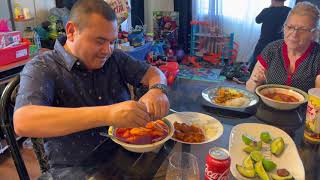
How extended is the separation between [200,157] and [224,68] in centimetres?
336

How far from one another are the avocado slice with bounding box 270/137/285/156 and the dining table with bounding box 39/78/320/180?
73 millimetres

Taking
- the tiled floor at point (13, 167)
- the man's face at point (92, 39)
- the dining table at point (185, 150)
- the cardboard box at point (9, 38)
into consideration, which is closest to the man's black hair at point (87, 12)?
the man's face at point (92, 39)

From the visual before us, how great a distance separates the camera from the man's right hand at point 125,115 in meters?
0.90

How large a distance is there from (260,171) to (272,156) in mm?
159

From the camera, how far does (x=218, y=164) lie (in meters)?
0.70

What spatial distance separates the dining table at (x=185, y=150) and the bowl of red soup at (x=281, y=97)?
3 centimetres

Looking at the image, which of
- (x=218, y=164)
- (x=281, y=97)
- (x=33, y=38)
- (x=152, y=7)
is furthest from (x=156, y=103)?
(x=152, y=7)

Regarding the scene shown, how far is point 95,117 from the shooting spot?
2.96 feet

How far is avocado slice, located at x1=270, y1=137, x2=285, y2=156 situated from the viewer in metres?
0.98

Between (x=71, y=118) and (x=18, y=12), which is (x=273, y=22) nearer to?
(x=18, y=12)

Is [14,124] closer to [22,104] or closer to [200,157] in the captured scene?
[22,104]

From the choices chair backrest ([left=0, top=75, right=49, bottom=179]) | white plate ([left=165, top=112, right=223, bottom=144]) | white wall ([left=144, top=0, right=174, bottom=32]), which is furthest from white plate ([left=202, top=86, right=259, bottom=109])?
white wall ([left=144, top=0, right=174, bottom=32])

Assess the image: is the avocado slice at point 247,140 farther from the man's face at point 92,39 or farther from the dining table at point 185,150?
the man's face at point 92,39

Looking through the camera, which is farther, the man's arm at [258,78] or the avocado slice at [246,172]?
the man's arm at [258,78]
